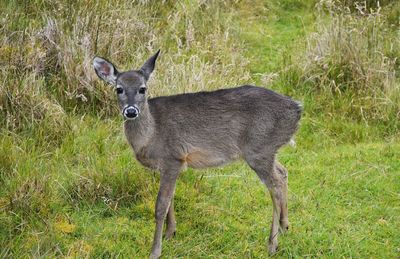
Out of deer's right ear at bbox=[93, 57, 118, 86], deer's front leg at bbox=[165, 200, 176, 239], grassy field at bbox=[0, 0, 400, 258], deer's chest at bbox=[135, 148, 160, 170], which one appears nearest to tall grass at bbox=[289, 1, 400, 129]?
grassy field at bbox=[0, 0, 400, 258]

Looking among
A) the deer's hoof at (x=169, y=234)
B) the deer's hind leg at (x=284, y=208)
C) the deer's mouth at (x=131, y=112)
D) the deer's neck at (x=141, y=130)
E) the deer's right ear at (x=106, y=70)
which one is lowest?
the deer's hoof at (x=169, y=234)

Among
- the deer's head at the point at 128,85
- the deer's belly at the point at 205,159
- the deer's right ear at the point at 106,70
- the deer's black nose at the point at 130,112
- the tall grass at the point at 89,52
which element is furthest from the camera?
the tall grass at the point at 89,52

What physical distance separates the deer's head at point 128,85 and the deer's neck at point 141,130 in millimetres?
103

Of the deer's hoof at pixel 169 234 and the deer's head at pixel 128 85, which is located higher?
the deer's head at pixel 128 85

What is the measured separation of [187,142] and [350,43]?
11.6ft

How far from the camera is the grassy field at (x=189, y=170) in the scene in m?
5.78

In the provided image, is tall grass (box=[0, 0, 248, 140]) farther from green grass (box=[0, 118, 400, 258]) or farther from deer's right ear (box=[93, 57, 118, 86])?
deer's right ear (box=[93, 57, 118, 86])

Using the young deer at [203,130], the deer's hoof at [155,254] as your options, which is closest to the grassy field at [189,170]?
the deer's hoof at [155,254]

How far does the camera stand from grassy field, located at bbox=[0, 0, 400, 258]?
5.78 meters

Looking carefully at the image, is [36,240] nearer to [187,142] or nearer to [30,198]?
[30,198]

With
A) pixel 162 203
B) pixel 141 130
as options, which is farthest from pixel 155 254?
pixel 141 130

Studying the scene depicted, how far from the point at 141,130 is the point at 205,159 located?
0.58 metres

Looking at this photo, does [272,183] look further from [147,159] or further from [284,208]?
[147,159]

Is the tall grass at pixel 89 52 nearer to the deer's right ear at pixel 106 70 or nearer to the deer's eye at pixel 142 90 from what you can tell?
the deer's right ear at pixel 106 70
